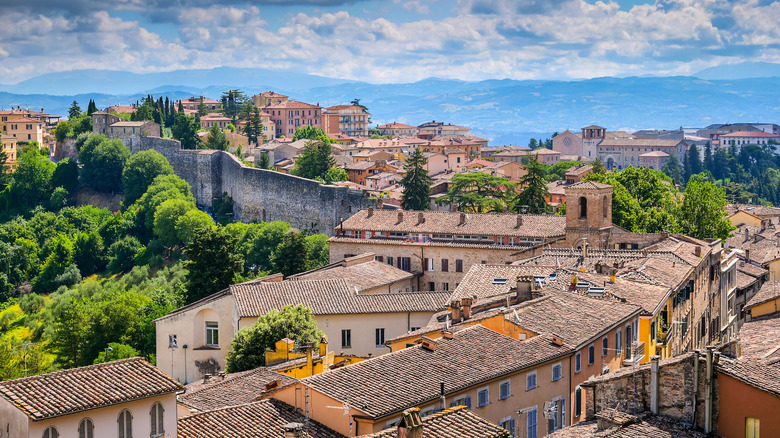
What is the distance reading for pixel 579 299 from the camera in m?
25.3

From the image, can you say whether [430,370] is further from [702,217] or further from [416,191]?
[416,191]

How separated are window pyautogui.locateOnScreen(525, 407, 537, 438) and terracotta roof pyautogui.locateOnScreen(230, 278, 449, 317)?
11.7 m

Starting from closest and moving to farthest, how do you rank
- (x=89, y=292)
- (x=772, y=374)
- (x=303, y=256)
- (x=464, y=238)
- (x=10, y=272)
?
(x=772, y=374) < (x=464, y=238) < (x=303, y=256) < (x=89, y=292) < (x=10, y=272)

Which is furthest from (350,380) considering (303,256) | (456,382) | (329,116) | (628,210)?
(329,116)

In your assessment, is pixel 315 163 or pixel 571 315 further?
pixel 315 163

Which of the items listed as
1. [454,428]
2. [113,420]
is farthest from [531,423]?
[113,420]

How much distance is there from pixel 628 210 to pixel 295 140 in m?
52.4

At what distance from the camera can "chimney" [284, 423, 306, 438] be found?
608 inches

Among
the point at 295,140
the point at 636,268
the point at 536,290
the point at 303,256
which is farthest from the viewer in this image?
the point at 295,140

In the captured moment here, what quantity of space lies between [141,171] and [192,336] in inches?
1875

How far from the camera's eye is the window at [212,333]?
3594cm

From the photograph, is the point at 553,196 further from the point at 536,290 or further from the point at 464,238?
the point at 536,290

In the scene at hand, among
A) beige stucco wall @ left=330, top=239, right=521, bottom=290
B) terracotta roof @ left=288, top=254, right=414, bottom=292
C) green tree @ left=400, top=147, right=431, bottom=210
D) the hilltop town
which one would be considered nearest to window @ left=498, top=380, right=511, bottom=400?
the hilltop town

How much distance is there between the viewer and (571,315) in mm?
23797
